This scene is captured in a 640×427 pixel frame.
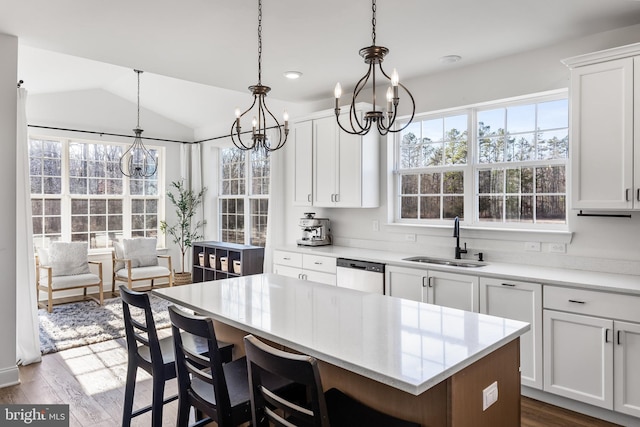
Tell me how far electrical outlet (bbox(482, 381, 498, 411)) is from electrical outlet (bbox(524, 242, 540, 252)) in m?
2.03

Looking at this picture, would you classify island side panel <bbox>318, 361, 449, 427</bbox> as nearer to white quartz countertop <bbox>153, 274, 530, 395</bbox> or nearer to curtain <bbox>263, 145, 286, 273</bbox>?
white quartz countertop <bbox>153, 274, 530, 395</bbox>

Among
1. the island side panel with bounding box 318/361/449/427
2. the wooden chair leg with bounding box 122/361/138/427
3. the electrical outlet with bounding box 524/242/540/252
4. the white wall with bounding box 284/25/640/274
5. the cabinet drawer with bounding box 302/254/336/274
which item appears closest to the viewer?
the island side panel with bounding box 318/361/449/427

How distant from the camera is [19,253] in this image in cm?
364

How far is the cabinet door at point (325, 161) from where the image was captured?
458 centimetres

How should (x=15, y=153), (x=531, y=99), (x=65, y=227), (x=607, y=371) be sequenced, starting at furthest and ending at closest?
1. (x=65, y=227)
2. (x=531, y=99)
3. (x=15, y=153)
4. (x=607, y=371)

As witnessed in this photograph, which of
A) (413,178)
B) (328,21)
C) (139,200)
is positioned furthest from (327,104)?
(139,200)

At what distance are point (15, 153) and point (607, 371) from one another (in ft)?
14.5

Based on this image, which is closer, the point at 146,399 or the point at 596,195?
the point at 596,195

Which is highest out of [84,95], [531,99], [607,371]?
[84,95]

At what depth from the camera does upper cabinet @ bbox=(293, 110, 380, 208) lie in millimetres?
4367

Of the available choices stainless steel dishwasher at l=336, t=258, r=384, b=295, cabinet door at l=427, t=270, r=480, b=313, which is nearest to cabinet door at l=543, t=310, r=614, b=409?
cabinet door at l=427, t=270, r=480, b=313

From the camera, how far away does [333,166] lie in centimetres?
459

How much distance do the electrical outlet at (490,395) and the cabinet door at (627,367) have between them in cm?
140

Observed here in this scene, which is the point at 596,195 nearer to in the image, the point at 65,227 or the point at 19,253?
the point at 19,253
